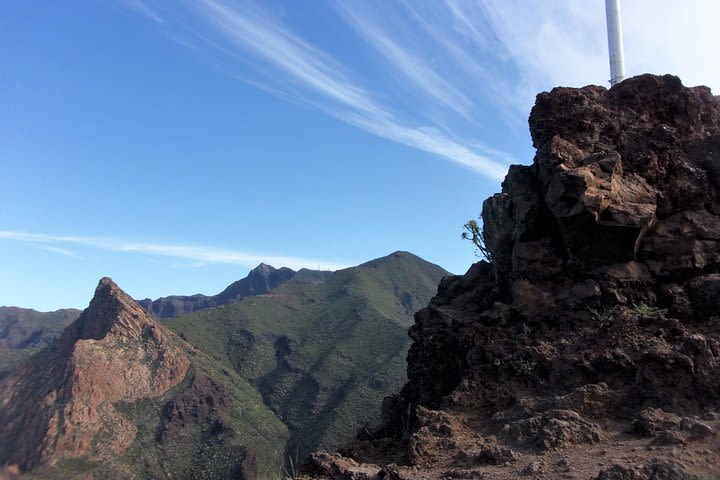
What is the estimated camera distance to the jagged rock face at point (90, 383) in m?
54.2

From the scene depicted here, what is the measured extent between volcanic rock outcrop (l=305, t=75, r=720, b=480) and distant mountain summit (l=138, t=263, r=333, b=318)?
168 metres

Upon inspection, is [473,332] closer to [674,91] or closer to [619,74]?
[674,91]

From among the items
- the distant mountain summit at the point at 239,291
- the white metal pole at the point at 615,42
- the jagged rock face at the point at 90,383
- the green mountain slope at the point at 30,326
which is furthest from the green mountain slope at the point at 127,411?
the distant mountain summit at the point at 239,291

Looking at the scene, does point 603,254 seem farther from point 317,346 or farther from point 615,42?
point 317,346

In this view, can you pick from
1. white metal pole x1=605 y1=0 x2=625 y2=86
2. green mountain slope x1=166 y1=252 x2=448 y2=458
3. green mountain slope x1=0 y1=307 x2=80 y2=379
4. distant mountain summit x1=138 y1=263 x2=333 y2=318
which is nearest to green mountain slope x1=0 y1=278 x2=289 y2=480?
green mountain slope x1=166 y1=252 x2=448 y2=458

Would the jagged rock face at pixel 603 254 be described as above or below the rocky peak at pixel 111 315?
below

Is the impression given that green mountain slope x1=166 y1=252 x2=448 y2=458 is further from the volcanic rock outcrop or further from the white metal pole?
the volcanic rock outcrop

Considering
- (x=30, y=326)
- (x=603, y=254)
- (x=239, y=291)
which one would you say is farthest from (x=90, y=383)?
(x=239, y=291)

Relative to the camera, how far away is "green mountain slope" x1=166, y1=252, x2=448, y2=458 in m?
68.7

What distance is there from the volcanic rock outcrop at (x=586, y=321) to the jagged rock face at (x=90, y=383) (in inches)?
2086

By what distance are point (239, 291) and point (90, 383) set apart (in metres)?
126

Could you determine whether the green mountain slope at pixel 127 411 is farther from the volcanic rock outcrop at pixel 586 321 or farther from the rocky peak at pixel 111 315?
the volcanic rock outcrop at pixel 586 321

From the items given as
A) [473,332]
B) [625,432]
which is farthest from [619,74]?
[625,432]

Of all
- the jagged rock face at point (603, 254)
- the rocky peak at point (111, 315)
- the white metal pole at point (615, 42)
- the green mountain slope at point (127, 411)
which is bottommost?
the green mountain slope at point (127, 411)
